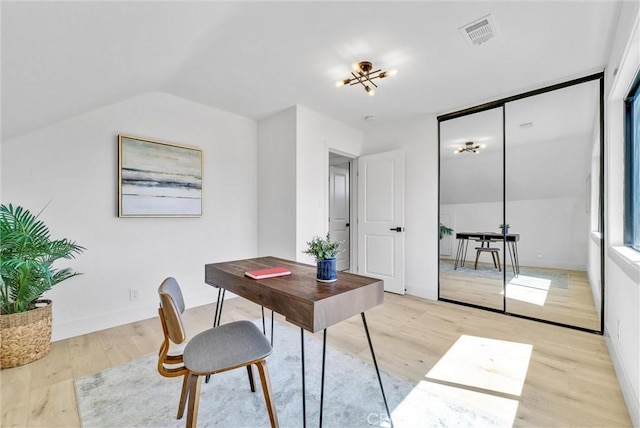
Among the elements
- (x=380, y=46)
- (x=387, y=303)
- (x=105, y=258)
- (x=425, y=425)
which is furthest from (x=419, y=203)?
(x=105, y=258)

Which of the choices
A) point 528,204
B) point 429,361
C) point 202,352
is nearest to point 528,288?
point 528,204

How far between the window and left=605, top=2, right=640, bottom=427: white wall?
0.05 meters

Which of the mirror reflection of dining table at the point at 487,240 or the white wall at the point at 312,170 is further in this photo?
the white wall at the point at 312,170

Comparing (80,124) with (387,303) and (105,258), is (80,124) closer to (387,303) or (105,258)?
(105,258)

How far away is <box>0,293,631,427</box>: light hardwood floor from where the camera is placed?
159 cm

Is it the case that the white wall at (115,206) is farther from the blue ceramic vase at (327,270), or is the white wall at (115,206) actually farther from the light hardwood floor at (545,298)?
the light hardwood floor at (545,298)

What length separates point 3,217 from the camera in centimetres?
199

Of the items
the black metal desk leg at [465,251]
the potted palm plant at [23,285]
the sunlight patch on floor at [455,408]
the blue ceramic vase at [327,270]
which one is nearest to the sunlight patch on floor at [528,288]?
the black metal desk leg at [465,251]

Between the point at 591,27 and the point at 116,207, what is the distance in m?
4.27

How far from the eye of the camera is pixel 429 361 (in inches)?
83.7

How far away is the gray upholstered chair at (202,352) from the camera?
117 centimetres

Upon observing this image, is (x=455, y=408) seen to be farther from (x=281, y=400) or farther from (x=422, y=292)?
(x=422, y=292)

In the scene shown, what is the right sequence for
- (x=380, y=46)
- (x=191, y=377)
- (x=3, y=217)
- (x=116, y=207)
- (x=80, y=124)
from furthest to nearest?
1. (x=116, y=207)
2. (x=80, y=124)
3. (x=380, y=46)
4. (x=3, y=217)
5. (x=191, y=377)

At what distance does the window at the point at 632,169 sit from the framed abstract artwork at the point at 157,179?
390cm
